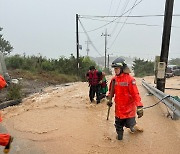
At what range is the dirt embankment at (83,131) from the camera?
5.32 metres

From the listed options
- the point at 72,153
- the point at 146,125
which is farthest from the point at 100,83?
the point at 72,153

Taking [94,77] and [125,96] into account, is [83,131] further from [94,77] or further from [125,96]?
[94,77]


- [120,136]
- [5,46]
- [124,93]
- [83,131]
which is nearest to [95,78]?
[83,131]

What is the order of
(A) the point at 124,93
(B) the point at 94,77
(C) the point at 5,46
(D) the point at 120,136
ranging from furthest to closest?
1. (C) the point at 5,46
2. (B) the point at 94,77
3. (D) the point at 120,136
4. (A) the point at 124,93

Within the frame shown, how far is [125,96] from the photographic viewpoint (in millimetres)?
5227

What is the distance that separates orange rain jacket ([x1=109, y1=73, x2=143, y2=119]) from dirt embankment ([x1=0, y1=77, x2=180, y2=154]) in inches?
27.6

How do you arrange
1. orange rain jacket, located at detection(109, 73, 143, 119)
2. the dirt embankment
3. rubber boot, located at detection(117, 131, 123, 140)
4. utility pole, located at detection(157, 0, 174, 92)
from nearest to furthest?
orange rain jacket, located at detection(109, 73, 143, 119)
the dirt embankment
rubber boot, located at detection(117, 131, 123, 140)
utility pole, located at detection(157, 0, 174, 92)

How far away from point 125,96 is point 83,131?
5.95 ft

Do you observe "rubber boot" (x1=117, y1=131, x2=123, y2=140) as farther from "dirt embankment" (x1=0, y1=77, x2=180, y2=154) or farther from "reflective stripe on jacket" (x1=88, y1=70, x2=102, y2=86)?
"reflective stripe on jacket" (x1=88, y1=70, x2=102, y2=86)

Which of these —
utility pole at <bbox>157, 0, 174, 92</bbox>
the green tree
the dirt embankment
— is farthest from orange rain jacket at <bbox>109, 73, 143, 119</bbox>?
the green tree

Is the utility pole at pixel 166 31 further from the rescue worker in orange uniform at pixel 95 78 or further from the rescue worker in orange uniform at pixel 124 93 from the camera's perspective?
the rescue worker in orange uniform at pixel 124 93

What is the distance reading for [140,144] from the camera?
5.43 m

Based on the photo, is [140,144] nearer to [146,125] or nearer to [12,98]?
[146,125]

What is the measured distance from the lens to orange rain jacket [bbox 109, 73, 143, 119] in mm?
5176
